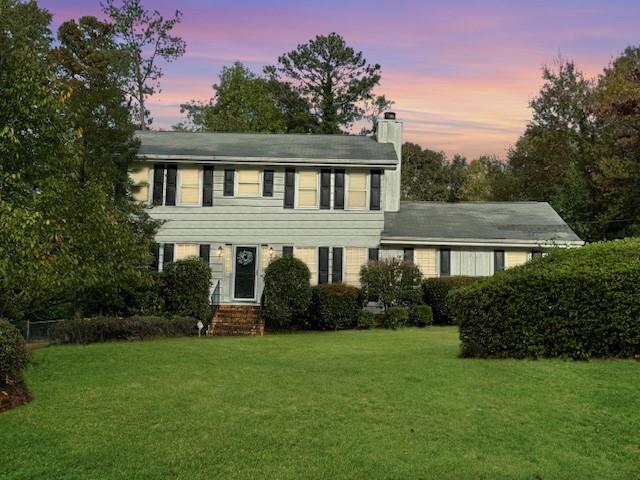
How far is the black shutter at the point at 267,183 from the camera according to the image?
2020cm

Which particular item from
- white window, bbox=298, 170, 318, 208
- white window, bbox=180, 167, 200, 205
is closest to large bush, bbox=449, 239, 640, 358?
white window, bbox=298, 170, 318, 208

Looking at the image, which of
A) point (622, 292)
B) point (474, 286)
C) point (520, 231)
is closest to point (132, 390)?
point (474, 286)

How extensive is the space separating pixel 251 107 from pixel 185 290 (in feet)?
86.9

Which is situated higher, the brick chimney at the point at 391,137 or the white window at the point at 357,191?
the brick chimney at the point at 391,137

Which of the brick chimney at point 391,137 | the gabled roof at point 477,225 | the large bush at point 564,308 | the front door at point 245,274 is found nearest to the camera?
the large bush at point 564,308

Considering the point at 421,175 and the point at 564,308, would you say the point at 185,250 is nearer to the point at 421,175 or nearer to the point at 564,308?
the point at 564,308

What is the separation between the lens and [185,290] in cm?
1706

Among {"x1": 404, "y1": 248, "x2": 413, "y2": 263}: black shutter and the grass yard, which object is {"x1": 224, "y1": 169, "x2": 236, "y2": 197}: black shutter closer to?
{"x1": 404, "y1": 248, "x2": 413, "y2": 263}: black shutter

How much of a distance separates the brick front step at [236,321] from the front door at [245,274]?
0.61 m

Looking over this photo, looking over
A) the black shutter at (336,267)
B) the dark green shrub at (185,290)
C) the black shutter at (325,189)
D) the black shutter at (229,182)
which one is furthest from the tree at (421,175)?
the dark green shrub at (185,290)

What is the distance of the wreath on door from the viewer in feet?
65.7

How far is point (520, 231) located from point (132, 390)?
16.2 metres

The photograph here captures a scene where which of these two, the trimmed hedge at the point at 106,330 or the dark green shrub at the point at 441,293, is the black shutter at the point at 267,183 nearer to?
the dark green shrub at the point at 441,293

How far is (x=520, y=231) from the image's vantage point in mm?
20453
